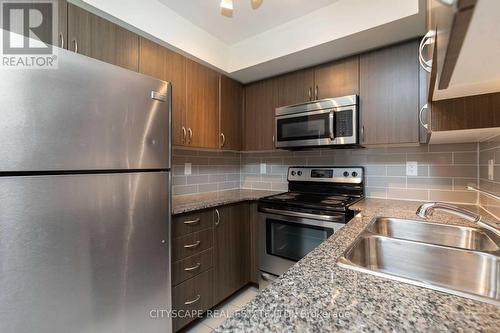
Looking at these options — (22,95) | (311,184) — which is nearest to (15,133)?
(22,95)

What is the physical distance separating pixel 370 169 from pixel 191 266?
5.65 ft

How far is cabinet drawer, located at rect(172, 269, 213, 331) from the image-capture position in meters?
1.57

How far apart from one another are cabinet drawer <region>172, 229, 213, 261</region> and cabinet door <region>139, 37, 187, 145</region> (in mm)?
723

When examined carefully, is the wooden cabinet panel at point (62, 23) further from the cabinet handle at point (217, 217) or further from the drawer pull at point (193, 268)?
the drawer pull at point (193, 268)

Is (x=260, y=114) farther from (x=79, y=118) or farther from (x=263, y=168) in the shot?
(x=79, y=118)

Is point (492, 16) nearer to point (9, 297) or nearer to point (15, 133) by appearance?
point (15, 133)

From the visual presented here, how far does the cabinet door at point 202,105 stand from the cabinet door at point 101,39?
1.56ft

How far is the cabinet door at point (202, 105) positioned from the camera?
194 centimetres

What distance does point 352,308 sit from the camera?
503 mm

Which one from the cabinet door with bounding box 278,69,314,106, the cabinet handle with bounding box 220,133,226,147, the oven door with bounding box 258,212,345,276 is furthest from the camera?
the cabinet handle with bounding box 220,133,226,147

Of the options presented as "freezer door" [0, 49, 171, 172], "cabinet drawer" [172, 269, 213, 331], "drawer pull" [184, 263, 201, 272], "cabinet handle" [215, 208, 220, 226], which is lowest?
"cabinet drawer" [172, 269, 213, 331]

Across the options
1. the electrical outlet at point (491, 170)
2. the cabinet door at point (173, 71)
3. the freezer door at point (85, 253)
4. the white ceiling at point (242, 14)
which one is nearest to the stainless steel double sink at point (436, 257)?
the electrical outlet at point (491, 170)

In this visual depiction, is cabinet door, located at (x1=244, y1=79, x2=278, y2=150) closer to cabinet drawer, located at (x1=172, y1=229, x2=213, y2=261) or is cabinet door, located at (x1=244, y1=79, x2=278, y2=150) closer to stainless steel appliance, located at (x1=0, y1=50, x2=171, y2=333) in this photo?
cabinet drawer, located at (x1=172, y1=229, x2=213, y2=261)

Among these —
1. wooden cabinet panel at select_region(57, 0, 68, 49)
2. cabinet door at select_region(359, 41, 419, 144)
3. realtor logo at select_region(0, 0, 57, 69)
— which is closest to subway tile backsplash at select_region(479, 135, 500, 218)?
cabinet door at select_region(359, 41, 419, 144)
